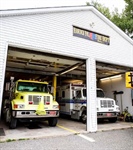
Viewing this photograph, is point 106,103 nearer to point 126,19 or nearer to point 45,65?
point 45,65

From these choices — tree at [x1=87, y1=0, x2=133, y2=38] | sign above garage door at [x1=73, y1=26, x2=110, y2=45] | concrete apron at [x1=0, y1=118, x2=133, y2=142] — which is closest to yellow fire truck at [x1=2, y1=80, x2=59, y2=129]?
concrete apron at [x1=0, y1=118, x2=133, y2=142]

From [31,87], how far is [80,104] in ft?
12.1

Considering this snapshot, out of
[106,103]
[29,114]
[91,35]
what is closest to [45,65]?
[91,35]

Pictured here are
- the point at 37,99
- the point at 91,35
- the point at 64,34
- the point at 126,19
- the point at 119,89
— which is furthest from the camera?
the point at 126,19

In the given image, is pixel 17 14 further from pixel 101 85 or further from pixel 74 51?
pixel 101 85

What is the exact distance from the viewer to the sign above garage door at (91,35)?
28.5ft

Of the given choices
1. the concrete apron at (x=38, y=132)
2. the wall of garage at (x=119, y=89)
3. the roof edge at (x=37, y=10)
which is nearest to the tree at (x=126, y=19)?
the wall of garage at (x=119, y=89)

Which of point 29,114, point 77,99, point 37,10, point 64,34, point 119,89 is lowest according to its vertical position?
point 29,114

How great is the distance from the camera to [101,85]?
53.7 ft

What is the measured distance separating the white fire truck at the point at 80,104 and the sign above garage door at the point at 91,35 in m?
3.76

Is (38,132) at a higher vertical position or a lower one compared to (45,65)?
lower

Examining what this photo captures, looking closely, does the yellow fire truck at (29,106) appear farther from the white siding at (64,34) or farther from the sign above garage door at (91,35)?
the sign above garage door at (91,35)

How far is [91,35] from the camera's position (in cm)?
923

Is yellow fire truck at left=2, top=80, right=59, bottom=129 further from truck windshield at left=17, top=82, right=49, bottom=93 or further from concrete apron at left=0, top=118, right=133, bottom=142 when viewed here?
concrete apron at left=0, top=118, right=133, bottom=142
